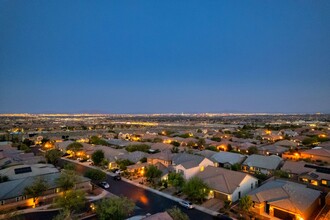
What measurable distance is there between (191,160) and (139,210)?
14854mm

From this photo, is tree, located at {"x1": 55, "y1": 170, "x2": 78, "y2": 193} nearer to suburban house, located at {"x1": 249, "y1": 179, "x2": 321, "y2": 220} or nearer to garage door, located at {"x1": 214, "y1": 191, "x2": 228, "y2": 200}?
garage door, located at {"x1": 214, "y1": 191, "x2": 228, "y2": 200}

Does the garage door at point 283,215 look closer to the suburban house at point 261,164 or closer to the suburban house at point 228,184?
the suburban house at point 228,184

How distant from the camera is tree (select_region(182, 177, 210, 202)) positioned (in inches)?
1011

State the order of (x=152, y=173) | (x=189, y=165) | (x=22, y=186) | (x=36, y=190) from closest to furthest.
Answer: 1. (x=36, y=190)
2. (x=22, y=186)
3. (x=152, y=173)
4. (x=189, y=165)

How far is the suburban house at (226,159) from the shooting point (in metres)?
41.9

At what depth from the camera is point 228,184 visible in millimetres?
27828

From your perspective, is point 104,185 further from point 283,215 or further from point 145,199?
point 283,215

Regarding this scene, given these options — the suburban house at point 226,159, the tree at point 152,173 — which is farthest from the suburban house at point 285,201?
the suburban house at point 226,159

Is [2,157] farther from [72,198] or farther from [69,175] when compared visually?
[72,198]

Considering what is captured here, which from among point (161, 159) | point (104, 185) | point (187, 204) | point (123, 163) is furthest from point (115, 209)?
point (161, 159)

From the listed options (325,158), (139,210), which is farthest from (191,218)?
(325,158)

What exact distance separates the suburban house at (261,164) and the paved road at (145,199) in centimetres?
2023

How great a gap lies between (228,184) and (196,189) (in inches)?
193

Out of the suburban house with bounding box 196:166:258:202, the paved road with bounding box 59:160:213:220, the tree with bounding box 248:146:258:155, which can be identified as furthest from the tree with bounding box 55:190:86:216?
the tree with bounding box 248:146:258:155
